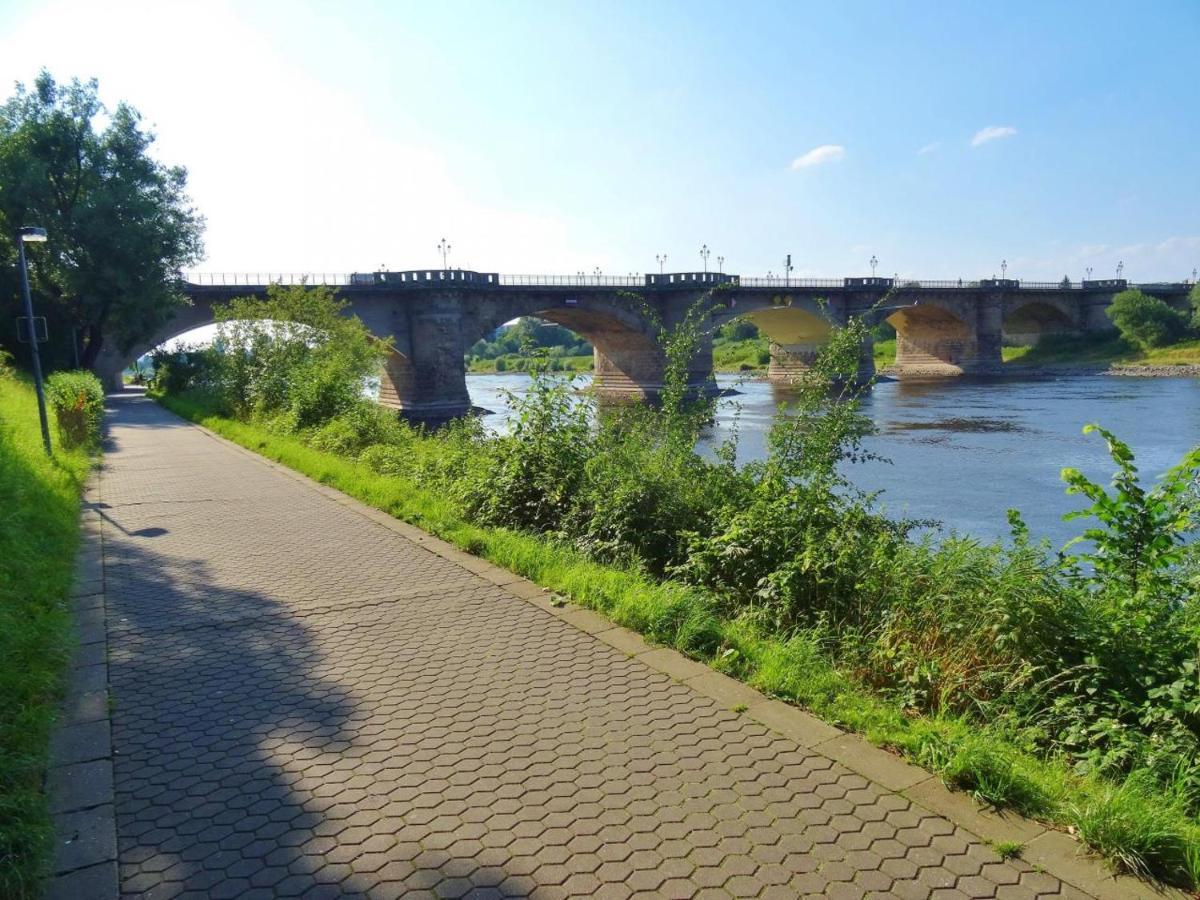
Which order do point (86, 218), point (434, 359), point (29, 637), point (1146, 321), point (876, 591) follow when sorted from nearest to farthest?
point (29, 637), point (876, 591), point (86, 218), point (434, 359), point (1146, 321)

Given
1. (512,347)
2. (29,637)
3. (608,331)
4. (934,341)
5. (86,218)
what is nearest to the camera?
(29,637)

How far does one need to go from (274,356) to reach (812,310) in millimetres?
42938

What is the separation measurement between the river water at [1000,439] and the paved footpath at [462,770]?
12.6ft

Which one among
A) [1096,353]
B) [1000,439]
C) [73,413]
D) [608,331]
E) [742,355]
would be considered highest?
[608,331]

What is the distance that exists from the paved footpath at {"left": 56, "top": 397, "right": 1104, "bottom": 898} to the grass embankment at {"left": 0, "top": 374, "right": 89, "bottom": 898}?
30 cm

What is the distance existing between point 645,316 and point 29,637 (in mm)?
28654

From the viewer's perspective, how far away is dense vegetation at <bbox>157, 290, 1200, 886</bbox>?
3.67 meters

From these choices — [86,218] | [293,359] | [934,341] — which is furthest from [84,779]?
[934,341]

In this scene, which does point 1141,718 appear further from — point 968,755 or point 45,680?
point 45,680

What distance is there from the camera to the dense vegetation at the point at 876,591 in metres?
3.67

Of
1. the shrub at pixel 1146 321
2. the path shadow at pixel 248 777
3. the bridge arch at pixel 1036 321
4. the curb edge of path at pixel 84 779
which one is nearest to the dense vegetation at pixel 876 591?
the path shadow at pixel 248 777

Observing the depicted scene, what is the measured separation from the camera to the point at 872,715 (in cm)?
416

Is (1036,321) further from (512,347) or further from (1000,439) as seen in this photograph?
(512,347)

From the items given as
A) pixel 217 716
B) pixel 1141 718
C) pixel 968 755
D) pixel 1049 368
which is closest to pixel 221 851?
pixel 217 716
